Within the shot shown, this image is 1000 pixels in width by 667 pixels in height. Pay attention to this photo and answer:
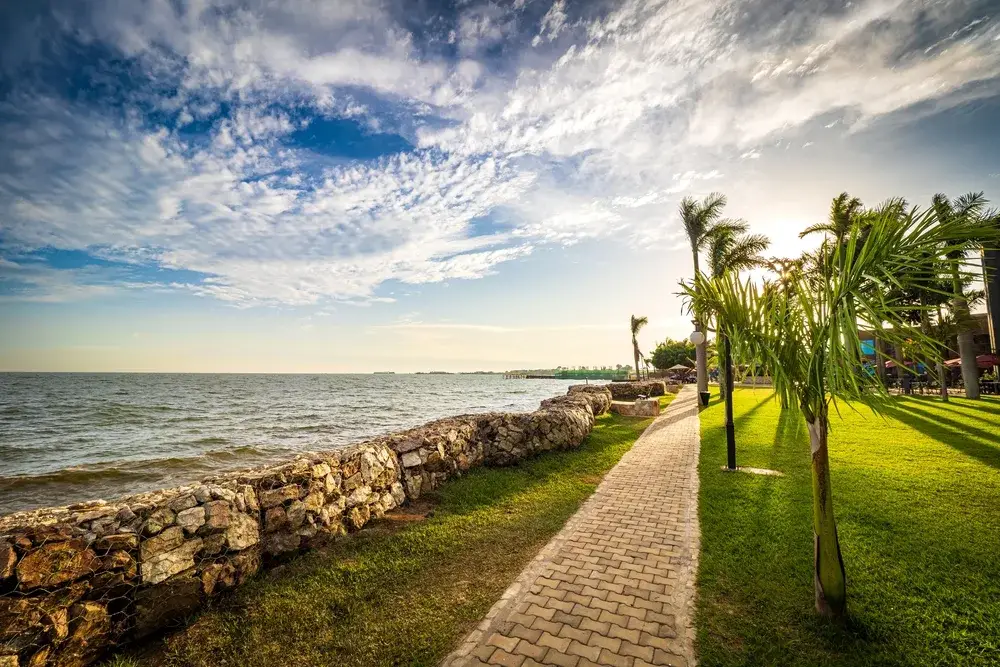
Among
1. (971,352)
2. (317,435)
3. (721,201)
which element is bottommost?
(317,435)

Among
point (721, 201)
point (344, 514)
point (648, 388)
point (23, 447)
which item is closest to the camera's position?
point (344, 514)

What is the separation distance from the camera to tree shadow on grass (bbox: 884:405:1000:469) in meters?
9.48

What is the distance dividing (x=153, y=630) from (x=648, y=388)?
32.0 metres

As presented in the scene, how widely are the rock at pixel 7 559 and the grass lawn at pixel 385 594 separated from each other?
4.22ft

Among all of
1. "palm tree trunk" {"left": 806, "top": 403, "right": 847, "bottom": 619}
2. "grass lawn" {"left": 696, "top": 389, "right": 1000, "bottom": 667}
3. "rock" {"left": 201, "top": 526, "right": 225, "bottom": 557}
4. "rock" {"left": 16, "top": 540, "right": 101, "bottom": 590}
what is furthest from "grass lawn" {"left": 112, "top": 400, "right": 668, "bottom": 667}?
"palm tree trunk" {"left": 806, "top": 403, "right": 847, "bottom": 619}

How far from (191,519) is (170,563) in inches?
18.4

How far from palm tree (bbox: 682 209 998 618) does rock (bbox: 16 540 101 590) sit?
666 centimetres

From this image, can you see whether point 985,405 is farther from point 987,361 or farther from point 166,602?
point 166,602

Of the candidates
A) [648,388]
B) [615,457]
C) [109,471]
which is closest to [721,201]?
[648,388]

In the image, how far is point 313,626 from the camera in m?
4.38

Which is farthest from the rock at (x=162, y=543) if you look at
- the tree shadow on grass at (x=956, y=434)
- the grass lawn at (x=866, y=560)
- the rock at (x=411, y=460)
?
the tree shadow on grass at (x=956, y=434)

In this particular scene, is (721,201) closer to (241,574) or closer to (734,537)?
(734,537)

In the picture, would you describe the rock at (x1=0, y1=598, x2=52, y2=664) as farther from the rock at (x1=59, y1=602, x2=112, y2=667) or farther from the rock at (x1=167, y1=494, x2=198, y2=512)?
the rock at (x1=167, y1=494, x2=198, y2=512)

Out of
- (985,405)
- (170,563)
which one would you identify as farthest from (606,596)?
(985,405)
